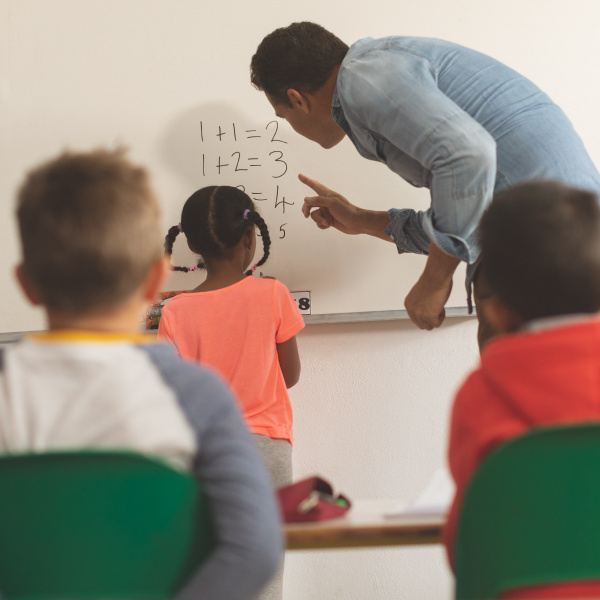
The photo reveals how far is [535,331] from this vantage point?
79 centimetres

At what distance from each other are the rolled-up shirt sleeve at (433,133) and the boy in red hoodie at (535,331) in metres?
0.43

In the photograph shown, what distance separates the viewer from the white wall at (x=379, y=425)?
2.11m

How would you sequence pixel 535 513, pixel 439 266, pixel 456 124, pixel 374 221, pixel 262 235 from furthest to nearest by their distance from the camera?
1. pixel 262 235
2. pixel 374 221
3. pixel 439 266
4. pixel 456 124
5. pixel 535 513

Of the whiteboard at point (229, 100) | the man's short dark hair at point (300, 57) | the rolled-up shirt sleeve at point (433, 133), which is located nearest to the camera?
the rolled-up shirt sleeve at point (433, 133)

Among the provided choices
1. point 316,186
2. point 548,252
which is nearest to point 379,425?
point 316,186

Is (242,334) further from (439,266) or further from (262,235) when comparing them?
(439,266)

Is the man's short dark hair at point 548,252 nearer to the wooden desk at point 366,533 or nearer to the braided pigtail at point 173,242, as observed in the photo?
the wooden desk at point 366,533

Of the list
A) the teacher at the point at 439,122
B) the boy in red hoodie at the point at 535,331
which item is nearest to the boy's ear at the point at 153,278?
the boy in red hoodie at the point at 535,331

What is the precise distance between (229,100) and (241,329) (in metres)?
0.76

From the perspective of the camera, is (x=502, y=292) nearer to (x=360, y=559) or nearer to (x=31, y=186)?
(x=31, y=186)

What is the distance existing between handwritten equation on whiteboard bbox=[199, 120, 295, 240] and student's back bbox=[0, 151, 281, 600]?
1252mm

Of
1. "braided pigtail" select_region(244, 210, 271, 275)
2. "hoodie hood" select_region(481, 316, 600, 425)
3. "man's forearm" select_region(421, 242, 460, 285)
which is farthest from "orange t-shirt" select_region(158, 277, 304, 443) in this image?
"hoodie hood" select_region(481, 316, 600, 425)

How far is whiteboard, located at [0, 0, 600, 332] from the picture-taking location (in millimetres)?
2041

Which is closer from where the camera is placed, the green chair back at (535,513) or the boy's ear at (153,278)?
the green chair back at (535,513)
